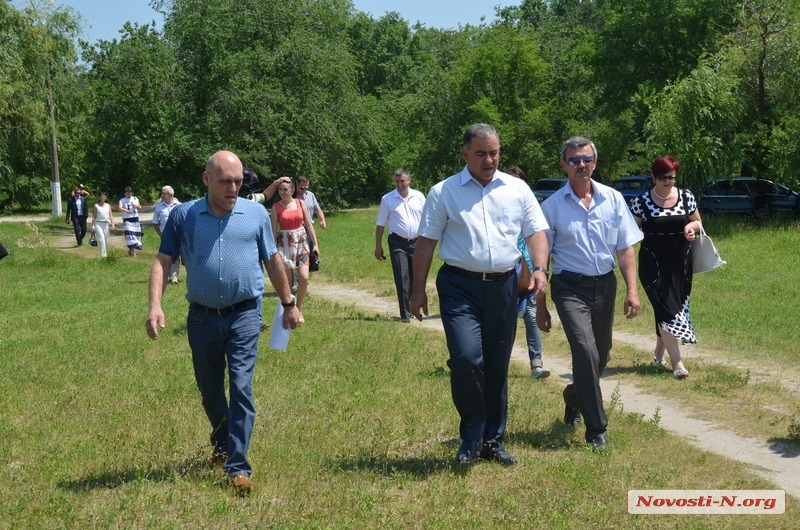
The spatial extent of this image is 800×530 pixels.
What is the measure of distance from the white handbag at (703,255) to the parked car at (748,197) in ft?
63.0

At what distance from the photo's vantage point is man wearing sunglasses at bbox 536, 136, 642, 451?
22.5 ft

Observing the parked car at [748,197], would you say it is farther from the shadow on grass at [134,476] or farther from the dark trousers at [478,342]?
the shadow on grass at [134,476]

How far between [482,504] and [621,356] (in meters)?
5.68

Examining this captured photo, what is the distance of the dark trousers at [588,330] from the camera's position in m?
6.78

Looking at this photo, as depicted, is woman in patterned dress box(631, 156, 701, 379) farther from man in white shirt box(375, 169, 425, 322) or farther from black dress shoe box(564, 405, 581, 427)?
man in white shirt box(375, 169, 425, 322)

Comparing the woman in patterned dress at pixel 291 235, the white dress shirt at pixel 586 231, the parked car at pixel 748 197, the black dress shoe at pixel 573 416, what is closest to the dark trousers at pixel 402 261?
the woman in patterned dress at pixel 291 235

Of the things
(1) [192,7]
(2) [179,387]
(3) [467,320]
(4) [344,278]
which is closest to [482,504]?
(3) [467,320]

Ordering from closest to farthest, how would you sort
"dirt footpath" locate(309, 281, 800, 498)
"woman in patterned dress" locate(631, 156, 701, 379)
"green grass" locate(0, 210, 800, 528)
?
"green grass" locate(0, 210, 800, 528), "dirt footpath" locate(309, 281, 800, 498), "woman in patterned dress" locate(631, 156, 701, 379)

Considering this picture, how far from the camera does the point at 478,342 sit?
6227mm

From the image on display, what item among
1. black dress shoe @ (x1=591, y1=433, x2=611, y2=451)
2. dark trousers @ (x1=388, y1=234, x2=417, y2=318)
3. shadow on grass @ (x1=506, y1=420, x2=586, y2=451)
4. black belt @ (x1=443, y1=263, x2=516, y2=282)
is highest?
black belt @ (x1=443, y1=263, x2=516, y2=282)

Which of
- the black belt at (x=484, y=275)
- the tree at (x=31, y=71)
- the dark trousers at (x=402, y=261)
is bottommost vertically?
the dark trousers at (x=402, y=261)

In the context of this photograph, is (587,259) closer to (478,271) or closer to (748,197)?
(478,271)

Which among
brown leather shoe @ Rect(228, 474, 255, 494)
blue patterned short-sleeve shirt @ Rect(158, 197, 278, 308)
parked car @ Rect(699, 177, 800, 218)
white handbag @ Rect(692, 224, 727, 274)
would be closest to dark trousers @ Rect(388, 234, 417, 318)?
white handbag @ Rect(692, 224, 727, 274)

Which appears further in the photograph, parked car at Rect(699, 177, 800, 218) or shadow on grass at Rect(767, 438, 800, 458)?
parked car at Rect(699, 177, 800, 218)
